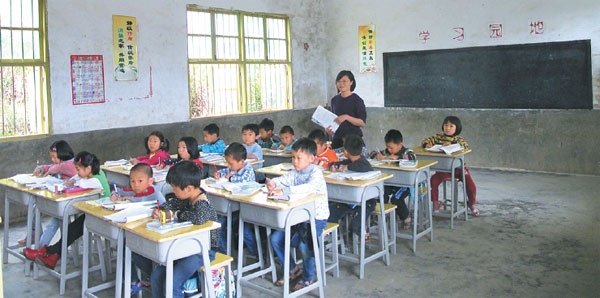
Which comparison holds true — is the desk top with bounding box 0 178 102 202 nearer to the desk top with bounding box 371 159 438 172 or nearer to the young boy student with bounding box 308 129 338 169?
the young boy student with bounding box 308 129 338 169

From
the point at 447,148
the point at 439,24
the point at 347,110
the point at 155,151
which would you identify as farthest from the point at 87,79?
the point at 439,24

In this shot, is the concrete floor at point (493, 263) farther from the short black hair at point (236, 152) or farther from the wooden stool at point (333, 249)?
the short black hair at point (236, 152)

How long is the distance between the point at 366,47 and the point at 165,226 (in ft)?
21.4

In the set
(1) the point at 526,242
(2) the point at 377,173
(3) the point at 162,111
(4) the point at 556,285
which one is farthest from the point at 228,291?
(3) the point at 162,111

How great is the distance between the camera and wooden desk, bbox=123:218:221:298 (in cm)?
270

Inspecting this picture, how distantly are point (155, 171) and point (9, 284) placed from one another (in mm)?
1347

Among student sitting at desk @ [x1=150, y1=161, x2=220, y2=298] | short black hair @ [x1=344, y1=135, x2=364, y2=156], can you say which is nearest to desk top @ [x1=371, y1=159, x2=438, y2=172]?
short black hair @ [x1=344, y1=135, x2=364, y2=156]

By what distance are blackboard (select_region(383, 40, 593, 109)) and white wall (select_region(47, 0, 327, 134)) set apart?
2.45 m

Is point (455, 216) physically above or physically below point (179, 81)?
below

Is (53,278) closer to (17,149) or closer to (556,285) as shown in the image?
(17,149)

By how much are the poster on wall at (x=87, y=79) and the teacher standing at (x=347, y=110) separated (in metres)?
2.80

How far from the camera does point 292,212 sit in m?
3.24

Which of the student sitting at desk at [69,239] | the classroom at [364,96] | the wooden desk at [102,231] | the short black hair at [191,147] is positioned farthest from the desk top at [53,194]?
the short black hair at [191,147]

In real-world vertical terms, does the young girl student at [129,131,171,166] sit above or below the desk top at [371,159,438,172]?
above
